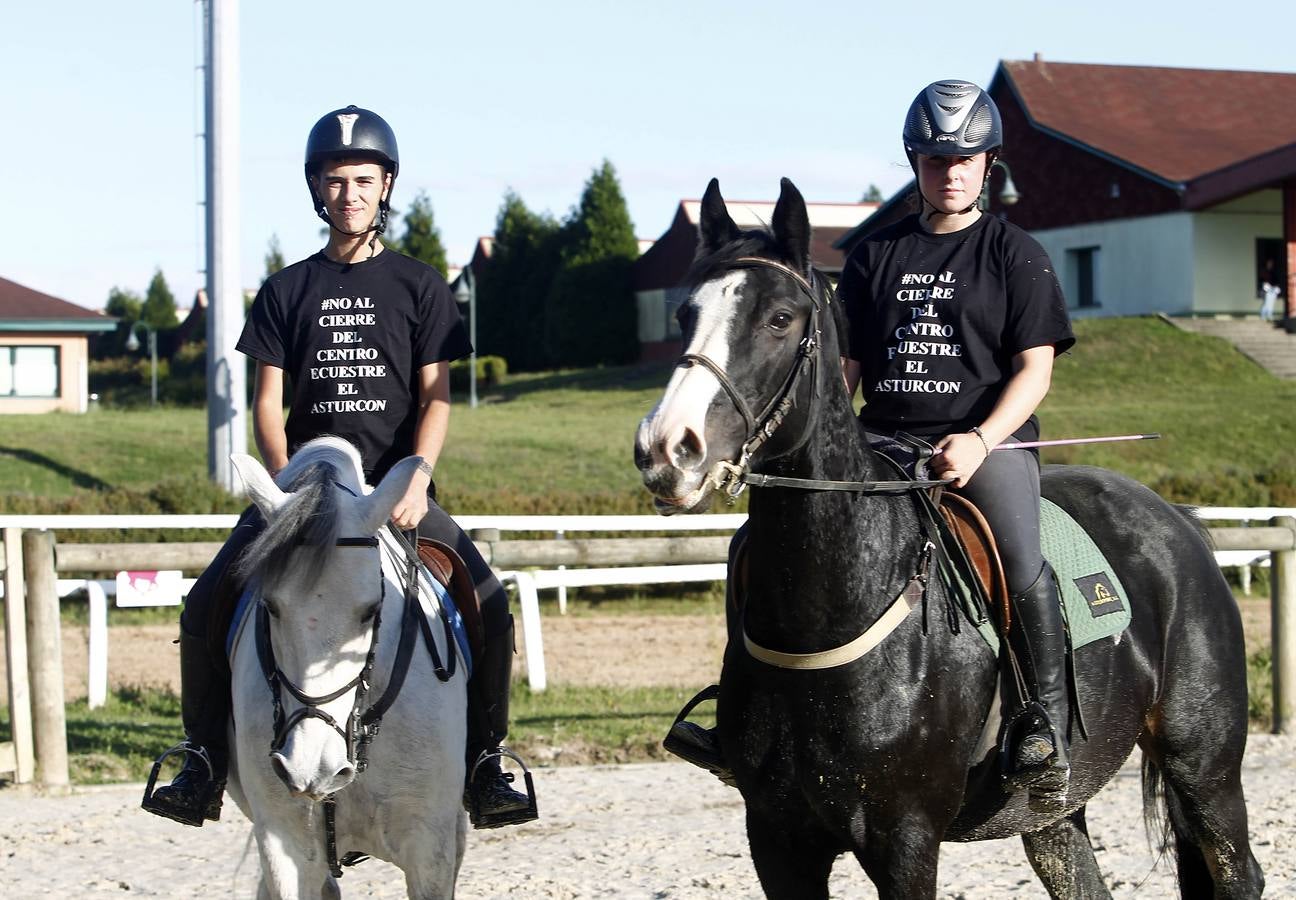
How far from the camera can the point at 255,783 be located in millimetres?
4359

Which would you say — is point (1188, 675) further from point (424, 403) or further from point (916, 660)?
point (424, 403)

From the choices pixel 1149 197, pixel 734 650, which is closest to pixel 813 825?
pixel 734 650

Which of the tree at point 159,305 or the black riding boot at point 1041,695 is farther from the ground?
the tree at point 159,305

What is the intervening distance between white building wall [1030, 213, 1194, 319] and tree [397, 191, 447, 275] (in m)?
24.4

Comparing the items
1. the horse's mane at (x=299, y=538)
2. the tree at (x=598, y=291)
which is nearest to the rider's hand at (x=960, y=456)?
the horse's mane at (x=299, y=538)

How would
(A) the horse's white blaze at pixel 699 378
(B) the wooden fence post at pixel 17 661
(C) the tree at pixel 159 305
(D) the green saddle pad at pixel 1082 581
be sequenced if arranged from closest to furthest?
1. (A) the horse's white blaze at pixel 699 378
2. (D) the green saddle pad at pixel 1082 581
3. (B) the wooden fence post at pixel 17 661
4. (C) the tree at pixel 159 305

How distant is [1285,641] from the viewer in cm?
981

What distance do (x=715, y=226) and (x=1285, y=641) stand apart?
287 inches

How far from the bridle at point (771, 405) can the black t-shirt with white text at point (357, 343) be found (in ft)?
5.11

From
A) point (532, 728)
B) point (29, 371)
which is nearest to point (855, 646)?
point (532, 728)

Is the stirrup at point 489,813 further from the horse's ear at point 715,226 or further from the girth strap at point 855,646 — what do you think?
the horse's ear at point 715,226

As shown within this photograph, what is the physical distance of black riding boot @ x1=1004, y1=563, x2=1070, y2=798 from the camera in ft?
14.1

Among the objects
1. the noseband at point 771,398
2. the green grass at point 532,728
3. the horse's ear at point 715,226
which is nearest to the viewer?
the noseband at point 771,398

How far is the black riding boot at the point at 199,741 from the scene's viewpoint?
188 inches
